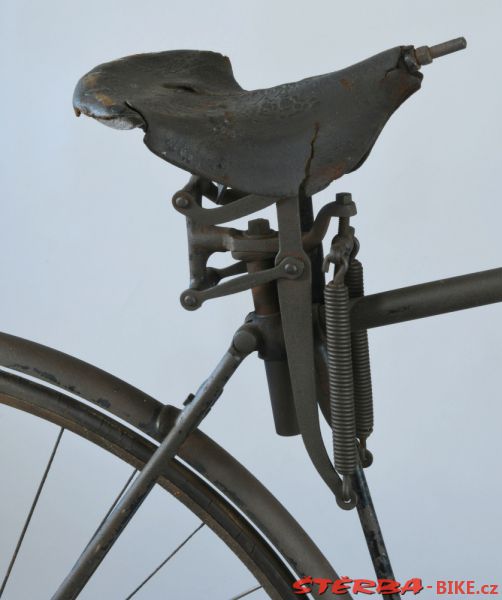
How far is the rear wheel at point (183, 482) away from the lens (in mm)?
979

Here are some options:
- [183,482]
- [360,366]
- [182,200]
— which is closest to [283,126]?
[182,200]

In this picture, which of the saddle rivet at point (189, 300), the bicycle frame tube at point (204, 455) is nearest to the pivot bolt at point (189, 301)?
the saddle rivet at point (189, 300)

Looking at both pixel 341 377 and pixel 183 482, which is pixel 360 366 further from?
pixel 183 482

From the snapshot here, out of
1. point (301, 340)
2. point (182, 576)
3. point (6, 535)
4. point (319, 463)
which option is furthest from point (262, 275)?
point (6, 535)

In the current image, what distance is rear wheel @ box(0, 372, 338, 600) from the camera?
3.21ft

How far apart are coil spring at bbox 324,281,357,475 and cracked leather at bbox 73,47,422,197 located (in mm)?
90

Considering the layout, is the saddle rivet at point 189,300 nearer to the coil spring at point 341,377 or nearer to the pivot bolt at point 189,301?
the pivot bolt at point 189,301

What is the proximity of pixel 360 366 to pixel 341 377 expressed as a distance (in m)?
0.05

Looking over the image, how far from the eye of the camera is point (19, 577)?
1605 millimetres

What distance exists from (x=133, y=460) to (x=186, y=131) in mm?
314

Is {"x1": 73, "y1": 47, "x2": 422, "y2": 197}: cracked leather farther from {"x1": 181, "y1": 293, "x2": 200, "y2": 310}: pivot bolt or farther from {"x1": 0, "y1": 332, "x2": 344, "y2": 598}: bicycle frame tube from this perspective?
{"x1": 0, "y1": 332, "x2": 344, "y2": 598}: bicycle frame tube

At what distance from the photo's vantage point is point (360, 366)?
3.04 feet

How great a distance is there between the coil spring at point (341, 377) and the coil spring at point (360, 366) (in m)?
0.04

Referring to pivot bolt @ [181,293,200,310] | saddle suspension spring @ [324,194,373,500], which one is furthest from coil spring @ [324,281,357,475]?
pivot bolt @ [181,293,200,310]
